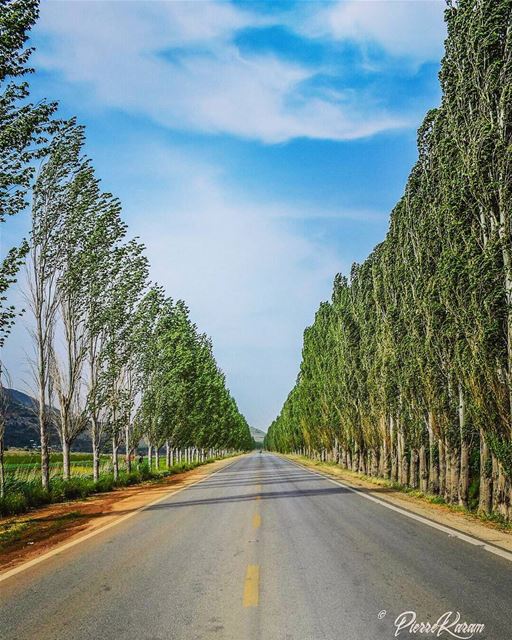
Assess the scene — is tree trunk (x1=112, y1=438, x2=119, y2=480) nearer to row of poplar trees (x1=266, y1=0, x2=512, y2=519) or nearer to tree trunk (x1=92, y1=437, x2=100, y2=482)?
tree trunk (x1=92, y1=437, x2=100, y2=482)

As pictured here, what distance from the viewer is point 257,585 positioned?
6012mm

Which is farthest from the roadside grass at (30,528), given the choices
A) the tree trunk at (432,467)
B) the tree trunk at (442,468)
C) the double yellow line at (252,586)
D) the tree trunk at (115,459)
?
the tree trunk at (432,467)

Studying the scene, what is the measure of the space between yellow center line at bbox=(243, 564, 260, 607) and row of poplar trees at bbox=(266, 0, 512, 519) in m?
6.73

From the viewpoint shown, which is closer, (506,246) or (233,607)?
(233,607)

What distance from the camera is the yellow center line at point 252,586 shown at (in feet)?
17.6

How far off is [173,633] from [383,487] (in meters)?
17.9

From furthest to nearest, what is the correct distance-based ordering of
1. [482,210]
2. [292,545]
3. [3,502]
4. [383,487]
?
1. [383,487]
2. [3,502]
3. [482,210]
4. [292,545]

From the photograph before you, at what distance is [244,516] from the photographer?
1216cm

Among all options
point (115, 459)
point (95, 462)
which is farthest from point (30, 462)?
point (95, 462)

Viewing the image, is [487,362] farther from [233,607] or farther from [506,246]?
[233,607]

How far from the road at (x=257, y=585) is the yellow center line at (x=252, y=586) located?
14 millimetres

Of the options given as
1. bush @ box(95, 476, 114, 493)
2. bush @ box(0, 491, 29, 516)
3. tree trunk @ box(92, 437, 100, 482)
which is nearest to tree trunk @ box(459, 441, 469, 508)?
bush @ box(0, 491, 29, 516)

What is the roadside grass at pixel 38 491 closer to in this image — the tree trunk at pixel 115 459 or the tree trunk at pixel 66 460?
the tree trunk at pixel 66 460

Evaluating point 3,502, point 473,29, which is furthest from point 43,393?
point 473,29
